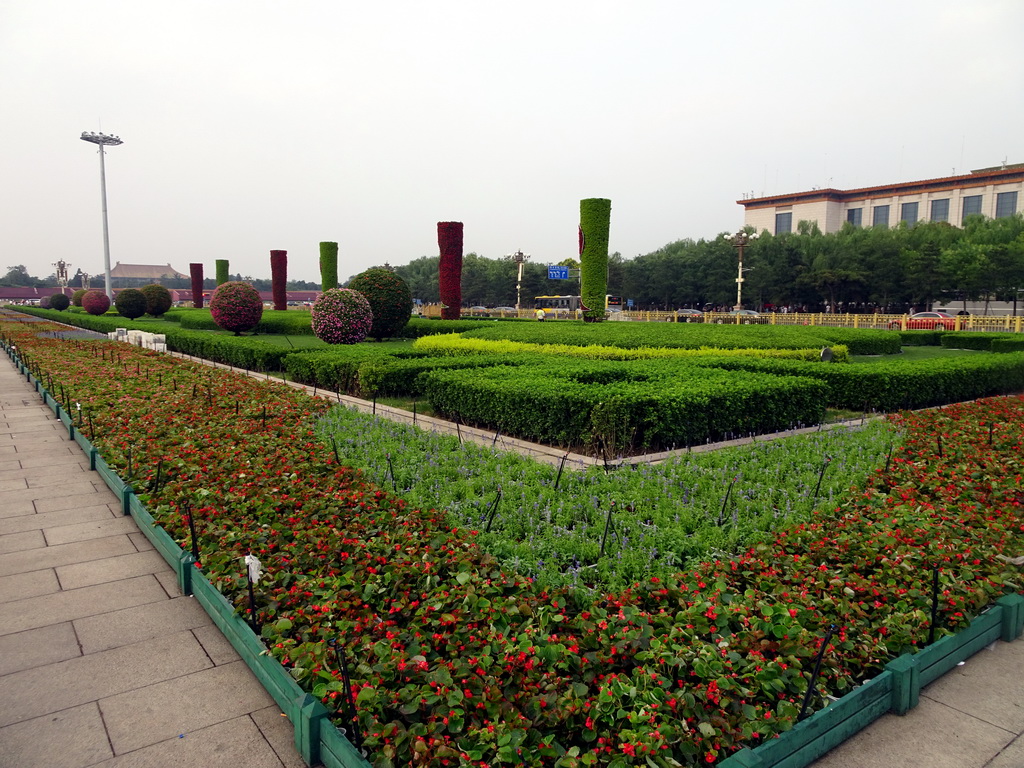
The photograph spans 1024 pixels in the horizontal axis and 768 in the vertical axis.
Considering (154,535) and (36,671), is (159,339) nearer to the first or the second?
(154,535)

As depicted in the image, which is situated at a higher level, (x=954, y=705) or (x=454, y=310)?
(x=454, y=310)

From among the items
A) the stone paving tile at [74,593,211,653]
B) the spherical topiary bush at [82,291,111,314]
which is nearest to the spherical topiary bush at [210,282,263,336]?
the stone paving tile at [74,593,211,653]

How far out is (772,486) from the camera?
5.56 m

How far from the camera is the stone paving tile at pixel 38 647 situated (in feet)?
11.0

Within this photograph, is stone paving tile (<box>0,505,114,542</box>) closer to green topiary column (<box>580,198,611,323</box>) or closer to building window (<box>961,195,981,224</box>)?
green topiary column (<box>580,198,611,323</box>)

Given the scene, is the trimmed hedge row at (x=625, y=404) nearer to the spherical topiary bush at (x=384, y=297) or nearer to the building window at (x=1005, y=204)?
the spherical topiary bush at (x=384, y=297)

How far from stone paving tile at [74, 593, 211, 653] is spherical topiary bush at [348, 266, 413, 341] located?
57.0 ft

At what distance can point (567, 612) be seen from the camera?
3.59 meters

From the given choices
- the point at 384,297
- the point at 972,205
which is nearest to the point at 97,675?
the point at 384,297

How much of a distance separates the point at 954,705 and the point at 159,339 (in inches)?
846

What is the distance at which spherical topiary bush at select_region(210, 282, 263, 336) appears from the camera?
24188 millimetres

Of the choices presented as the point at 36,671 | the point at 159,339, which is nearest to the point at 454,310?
the point at 159,339

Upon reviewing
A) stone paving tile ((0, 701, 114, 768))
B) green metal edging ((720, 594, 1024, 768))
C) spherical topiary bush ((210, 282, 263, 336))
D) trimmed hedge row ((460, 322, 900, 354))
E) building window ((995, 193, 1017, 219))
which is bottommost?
stone paving tile ((0, 701, 114, 768))

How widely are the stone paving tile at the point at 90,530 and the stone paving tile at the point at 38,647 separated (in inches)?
59.0
